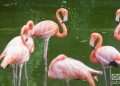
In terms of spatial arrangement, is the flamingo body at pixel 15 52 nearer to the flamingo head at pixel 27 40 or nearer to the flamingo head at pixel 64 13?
the flamingo head at pixel 27 40

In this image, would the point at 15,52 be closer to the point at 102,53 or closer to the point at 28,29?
the point at 28,29

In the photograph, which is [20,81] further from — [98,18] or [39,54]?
[98,18]

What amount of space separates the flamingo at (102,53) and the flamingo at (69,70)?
0.26 feet

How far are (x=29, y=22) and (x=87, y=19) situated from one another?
1.36 feet

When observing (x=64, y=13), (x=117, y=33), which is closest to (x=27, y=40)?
(x=64, y=13)

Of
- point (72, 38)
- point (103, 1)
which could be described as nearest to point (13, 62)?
point (72, 38)

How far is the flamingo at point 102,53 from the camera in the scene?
2145 millimetres

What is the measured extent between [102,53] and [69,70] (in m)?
0.26

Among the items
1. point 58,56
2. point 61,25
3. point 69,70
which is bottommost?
point 69,70

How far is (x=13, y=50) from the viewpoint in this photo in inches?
86.3

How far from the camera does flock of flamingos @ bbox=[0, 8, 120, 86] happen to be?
7.04ft

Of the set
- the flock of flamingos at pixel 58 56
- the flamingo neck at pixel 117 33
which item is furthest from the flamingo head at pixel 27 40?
the flamingo neck at pixel 117 33

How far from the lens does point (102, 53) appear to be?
217 cm

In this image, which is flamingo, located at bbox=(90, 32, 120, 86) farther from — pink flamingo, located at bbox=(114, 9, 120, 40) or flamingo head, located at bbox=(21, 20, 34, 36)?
flamingo head, located at bbox=(21, 20, 34, 36)
